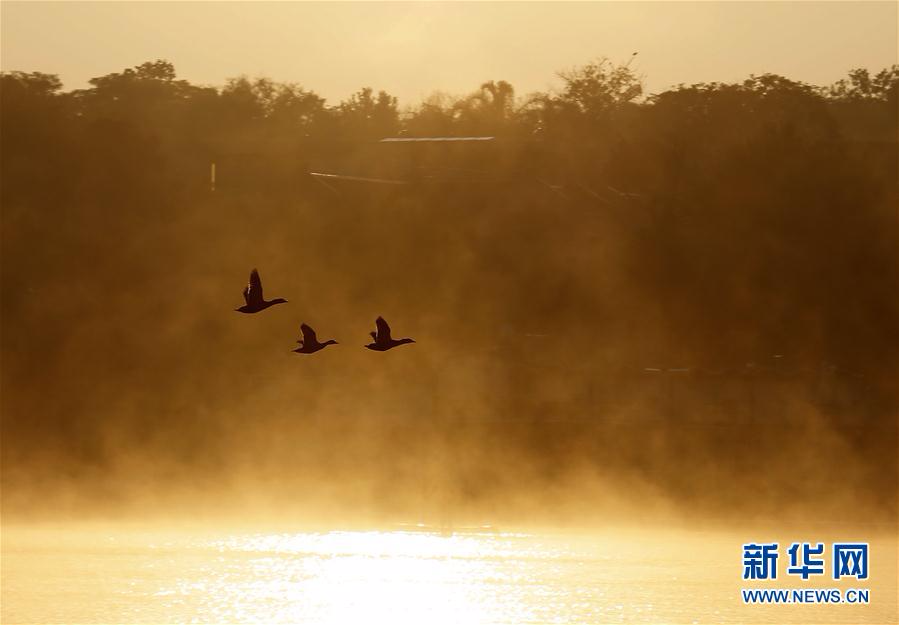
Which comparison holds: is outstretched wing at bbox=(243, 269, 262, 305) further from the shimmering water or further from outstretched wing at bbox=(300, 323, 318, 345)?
the shimmering water

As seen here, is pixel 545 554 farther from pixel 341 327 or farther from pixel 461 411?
pixel 341 327

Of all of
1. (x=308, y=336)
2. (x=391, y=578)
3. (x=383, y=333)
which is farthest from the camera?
(x=391, y=578)

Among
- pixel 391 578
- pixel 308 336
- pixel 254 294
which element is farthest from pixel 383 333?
pixel 391 578

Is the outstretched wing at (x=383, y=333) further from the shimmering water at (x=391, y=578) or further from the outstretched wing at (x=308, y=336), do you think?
the shimmering water at (x=391, y=578)

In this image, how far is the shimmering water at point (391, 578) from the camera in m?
56.4

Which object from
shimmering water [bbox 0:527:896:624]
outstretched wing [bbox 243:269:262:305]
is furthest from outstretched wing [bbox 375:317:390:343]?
shimmering water [bbox 0:527:896:624]

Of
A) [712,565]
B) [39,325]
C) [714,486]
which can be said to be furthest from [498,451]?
[39,325]

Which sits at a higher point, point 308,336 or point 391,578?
point 308,336

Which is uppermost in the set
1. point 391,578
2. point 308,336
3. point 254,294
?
point 254,294

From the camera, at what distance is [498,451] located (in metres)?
71.2

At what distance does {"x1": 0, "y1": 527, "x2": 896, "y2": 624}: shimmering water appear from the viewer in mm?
56375

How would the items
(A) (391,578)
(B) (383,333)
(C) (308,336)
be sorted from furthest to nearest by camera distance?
(A) (391,578)
(C) (308,336)
(B) (383,333)

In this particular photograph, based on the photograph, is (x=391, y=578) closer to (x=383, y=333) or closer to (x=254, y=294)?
(x=383, y=333)

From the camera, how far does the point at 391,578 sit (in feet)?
201
